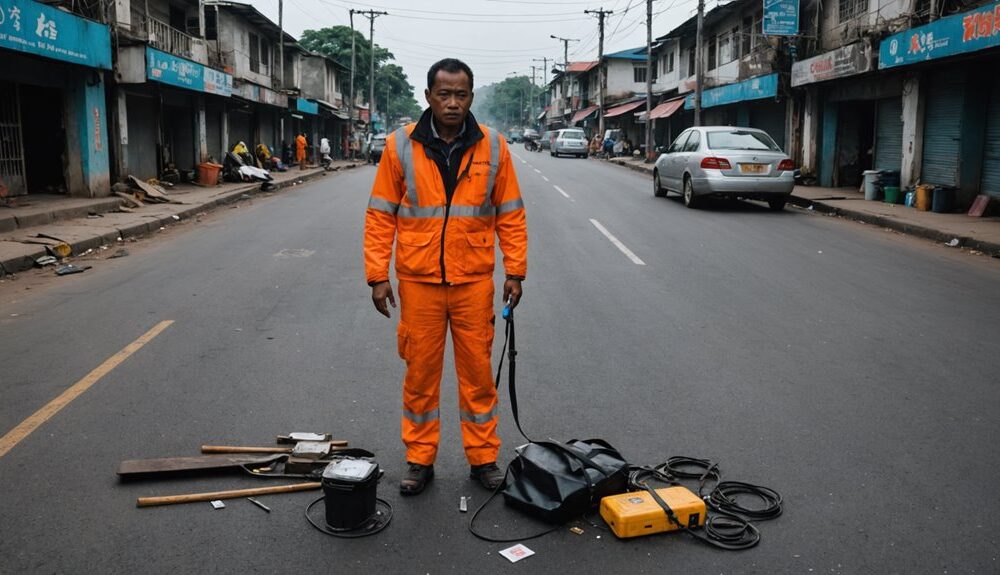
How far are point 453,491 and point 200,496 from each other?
1.11 metres

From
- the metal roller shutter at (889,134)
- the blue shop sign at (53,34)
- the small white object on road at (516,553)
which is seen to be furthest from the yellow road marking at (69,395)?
the metal roller shutter at (889,134)

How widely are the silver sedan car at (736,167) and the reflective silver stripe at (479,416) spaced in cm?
1272

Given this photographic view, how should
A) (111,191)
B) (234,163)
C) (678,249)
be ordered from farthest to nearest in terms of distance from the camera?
1. (234,163)
2. (111,191)
3. (678,249)

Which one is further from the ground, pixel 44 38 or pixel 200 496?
pixel 44 38

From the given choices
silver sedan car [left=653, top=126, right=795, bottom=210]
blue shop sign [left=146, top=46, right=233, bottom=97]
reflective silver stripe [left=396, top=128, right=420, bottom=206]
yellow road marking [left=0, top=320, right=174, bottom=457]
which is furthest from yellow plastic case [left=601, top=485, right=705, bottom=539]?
blue shop sign [left=146, top=46, right=233, bottom=97]

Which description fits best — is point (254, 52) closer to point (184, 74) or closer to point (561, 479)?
point (184, 74)

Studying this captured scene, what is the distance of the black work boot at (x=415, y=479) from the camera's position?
12.4ft

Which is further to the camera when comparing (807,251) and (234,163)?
(234,163)

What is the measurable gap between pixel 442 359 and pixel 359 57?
68.4 metres

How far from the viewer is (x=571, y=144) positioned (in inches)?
1898

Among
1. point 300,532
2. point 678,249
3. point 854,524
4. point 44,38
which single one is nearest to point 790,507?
point 854,524

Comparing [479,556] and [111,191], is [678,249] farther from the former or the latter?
[111,191]

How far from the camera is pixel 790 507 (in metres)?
3.66

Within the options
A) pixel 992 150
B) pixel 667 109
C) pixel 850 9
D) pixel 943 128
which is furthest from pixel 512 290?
pixel 667 109
